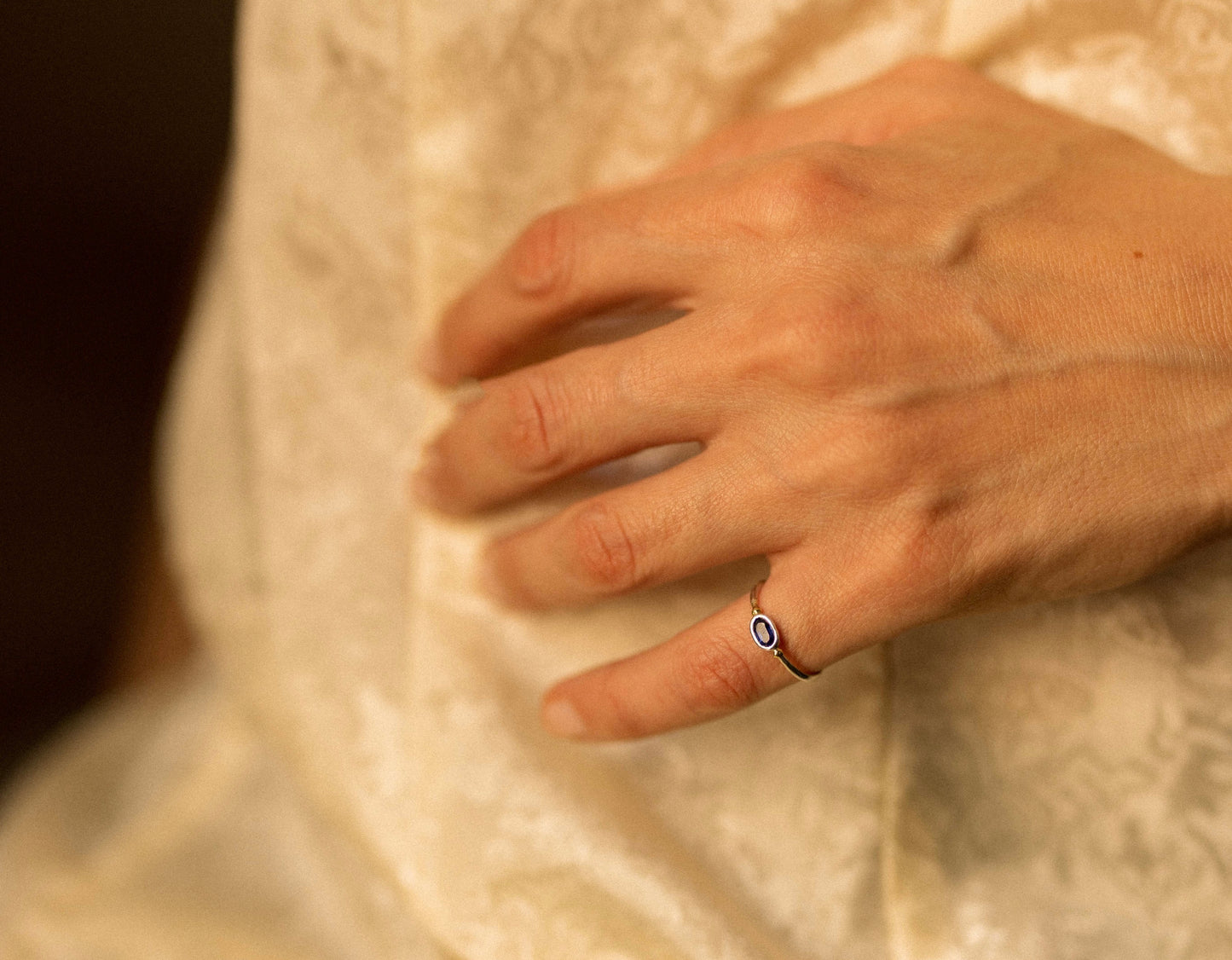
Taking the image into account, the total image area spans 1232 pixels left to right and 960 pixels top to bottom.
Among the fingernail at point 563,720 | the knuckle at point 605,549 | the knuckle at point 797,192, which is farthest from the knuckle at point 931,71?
the fingernail at point 563,720

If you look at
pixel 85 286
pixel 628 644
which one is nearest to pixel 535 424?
pixel 628 644

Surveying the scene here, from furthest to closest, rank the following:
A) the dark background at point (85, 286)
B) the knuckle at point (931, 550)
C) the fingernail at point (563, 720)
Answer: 1. the dark background at point (85, 286)
2. the fingernail at point (563, 720)
3. the knuckle at point (931, 550)

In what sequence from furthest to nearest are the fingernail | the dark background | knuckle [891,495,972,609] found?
the dark background < the fingernail < knuckle [891,495,972,609]

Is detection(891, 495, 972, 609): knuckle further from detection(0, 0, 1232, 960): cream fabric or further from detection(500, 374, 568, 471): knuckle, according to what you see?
detection(500, 374, 568, 471): knuckle

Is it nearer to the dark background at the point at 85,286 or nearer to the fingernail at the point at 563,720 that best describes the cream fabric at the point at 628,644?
the fingernail at the point at 563,720

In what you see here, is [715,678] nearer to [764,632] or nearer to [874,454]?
[764,632]

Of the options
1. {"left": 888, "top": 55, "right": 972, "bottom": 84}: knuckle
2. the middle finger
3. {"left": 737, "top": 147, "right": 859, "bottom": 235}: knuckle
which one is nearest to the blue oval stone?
the middle finger
